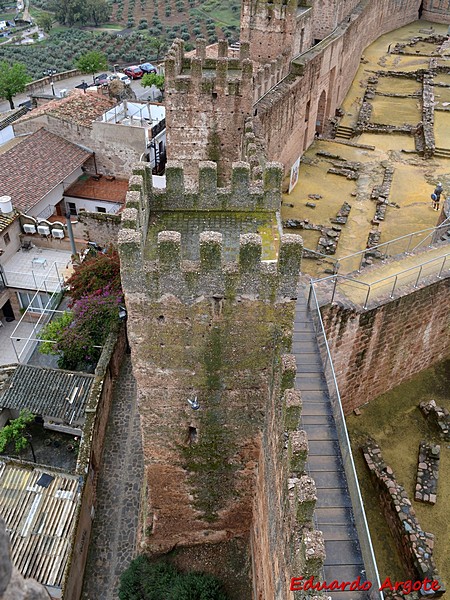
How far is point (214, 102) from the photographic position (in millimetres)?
16953

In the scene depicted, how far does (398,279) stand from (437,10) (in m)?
53.6

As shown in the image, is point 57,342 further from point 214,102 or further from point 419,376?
point 419,376

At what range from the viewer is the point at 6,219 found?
23.8 metres

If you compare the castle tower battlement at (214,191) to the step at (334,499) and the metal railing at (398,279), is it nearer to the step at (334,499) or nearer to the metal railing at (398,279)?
the metal railing at (398,279)

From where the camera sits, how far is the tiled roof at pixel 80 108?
3203 cm

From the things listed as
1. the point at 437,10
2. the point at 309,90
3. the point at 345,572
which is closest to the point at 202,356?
the point at 345,572

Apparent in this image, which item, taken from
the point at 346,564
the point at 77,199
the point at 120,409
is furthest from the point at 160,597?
the point at 77,199

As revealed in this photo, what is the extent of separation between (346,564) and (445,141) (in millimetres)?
27692

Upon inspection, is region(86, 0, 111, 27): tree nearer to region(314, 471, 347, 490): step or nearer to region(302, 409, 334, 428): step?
region(302, 409, 334, 428): step

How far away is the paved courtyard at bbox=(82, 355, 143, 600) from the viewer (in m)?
14.4

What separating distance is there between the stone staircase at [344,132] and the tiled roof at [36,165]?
49.2ft

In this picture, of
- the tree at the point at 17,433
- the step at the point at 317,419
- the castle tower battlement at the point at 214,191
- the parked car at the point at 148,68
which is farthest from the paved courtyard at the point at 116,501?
the parked car at the point at 148,68

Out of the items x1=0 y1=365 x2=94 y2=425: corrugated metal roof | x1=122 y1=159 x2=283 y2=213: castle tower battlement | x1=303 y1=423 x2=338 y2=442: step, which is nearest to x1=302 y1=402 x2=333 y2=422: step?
x1=303 y1=423 x2=338 y2=442: step

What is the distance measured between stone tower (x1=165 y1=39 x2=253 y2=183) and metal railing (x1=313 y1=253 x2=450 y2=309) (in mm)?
5680
